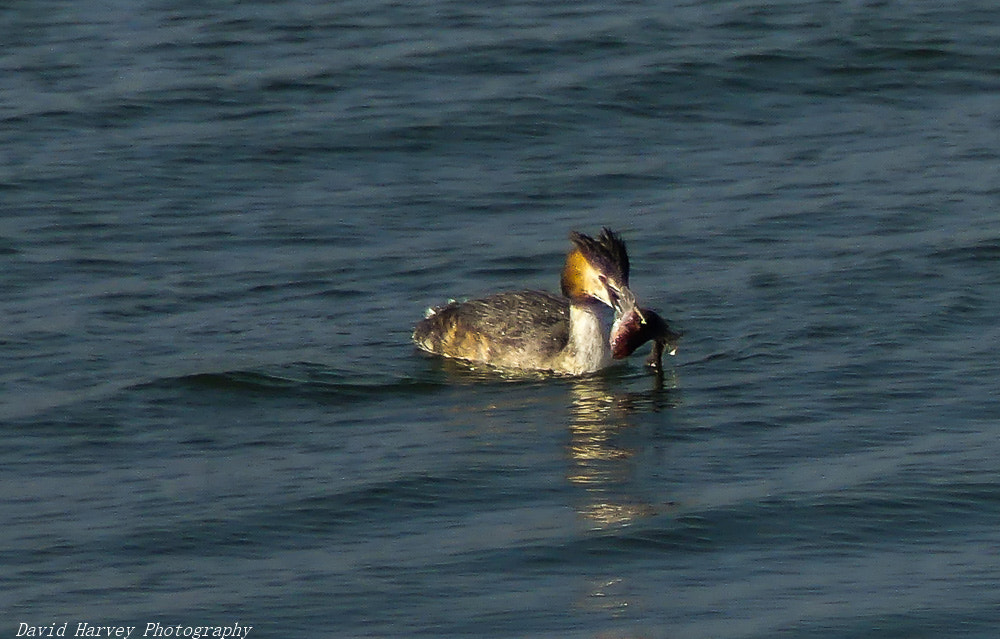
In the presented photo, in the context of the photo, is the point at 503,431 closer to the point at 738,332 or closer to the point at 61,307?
the point at 738,332

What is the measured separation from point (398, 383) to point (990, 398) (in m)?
3.83

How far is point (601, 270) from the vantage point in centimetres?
1423

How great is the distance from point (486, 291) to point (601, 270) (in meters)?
2.01

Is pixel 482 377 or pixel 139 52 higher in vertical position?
pixel 139 52

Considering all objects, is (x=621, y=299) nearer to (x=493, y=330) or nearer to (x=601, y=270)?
(x=601, y=270)

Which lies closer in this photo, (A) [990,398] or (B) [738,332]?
(A) [990,398]

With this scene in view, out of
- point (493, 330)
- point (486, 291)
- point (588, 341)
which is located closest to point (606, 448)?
point (588, 341)

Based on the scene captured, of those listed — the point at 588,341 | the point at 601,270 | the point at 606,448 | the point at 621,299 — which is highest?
the point at 601,270

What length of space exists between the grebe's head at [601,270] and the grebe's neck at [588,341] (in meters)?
0.14

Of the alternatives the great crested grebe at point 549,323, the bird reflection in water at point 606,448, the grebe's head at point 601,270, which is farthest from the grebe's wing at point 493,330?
the bird reflection in water at point 606,448

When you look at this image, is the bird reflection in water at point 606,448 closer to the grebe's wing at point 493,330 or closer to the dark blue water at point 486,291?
the dark blue water at point 486,291

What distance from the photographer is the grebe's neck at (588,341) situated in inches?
568

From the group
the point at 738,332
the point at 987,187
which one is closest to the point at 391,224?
the point at 738,332

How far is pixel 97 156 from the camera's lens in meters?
19.1
